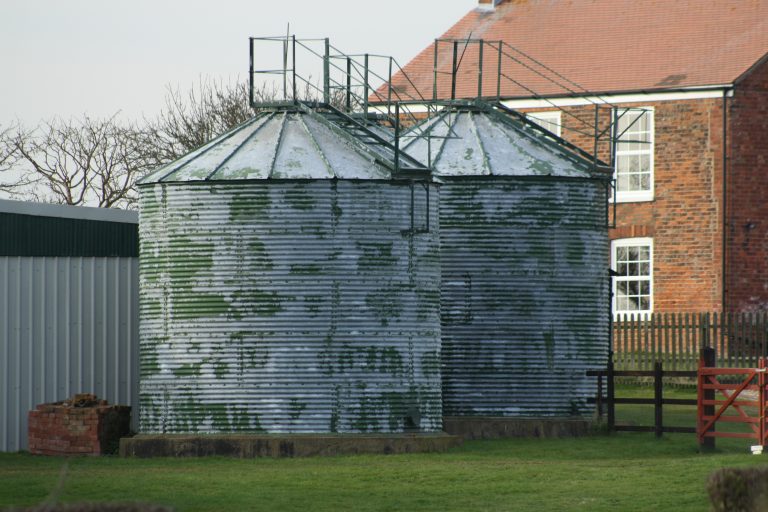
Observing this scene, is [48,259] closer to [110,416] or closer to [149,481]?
[110,416]

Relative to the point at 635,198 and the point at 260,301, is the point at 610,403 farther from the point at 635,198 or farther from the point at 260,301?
the point at 635,198

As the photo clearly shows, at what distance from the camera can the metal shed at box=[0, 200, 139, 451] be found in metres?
21.4

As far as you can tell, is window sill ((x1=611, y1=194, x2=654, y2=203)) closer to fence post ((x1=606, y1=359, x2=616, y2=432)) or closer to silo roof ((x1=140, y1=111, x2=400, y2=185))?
fence post ((x1=606, y1=359, x2=616, y2=432))

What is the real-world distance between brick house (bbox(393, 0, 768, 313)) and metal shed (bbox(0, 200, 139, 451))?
14.0 metres

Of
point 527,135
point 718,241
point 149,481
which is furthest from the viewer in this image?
point 718,241

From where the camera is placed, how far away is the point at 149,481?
17.2 meters

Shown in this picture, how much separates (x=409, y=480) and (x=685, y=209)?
823 inches

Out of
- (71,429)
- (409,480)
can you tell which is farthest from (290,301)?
(409,480)

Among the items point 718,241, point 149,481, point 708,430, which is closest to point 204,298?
point 149,481

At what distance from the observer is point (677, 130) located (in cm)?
3662

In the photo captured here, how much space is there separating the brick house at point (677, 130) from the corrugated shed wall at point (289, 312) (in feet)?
47.7

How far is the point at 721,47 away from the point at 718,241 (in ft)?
16.2

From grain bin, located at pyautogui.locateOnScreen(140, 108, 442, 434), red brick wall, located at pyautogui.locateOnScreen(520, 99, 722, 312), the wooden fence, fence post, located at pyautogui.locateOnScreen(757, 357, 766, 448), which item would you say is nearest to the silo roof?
grain bin, located at pyautogui.locateOnScreen(140, 108, 442, 434)

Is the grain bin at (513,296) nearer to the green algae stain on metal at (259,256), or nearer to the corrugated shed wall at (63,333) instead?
the green algae stain on metal at (259,256)
